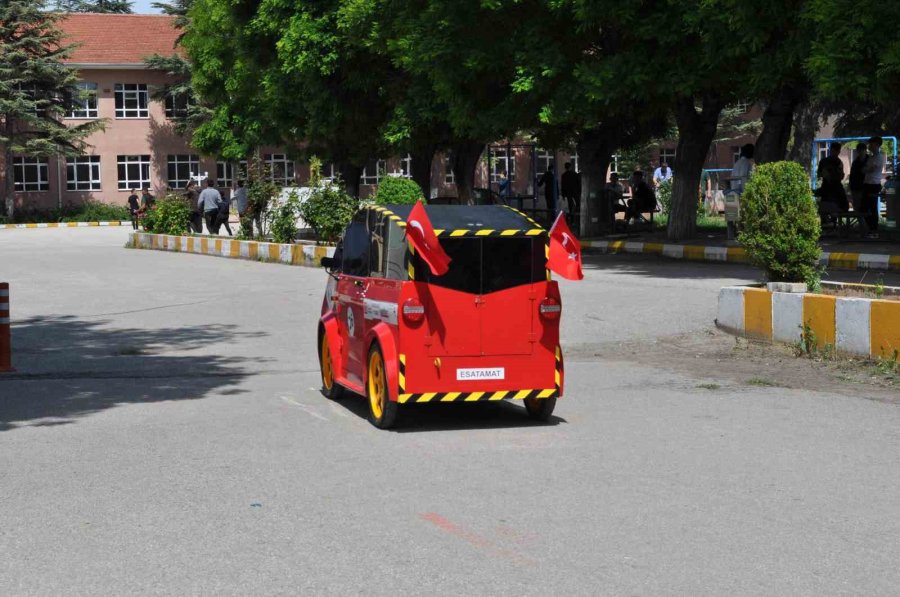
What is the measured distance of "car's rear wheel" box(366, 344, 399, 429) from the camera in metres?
9.49

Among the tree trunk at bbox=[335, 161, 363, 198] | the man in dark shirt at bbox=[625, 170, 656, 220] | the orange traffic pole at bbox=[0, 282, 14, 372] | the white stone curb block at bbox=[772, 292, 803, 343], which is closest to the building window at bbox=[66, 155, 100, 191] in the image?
the tree trunk at bbox=[335, 161, 363, 198]

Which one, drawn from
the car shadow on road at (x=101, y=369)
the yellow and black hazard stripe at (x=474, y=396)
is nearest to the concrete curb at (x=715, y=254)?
the car shadow on road at (x=101, y=369)

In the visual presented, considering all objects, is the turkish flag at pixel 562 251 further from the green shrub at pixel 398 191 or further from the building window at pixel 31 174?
the building window at pixel 31 174

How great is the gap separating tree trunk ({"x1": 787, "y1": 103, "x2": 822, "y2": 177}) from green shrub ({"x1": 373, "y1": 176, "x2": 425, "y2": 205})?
25460mm

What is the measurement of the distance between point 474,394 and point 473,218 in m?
1.31

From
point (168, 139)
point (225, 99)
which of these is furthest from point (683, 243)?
point (168, 139)

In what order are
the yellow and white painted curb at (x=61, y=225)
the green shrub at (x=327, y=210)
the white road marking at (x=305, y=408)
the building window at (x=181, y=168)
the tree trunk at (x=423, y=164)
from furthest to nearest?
the building window at (x=181, y=168) → the yellow and white painted curb at (x=61, y=225) → the tree trunk at (x=423, y=164) → the green shrub at (x=327, y=210) → the white road marking at (x=305, y=408)

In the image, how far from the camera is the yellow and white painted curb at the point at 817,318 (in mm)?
12297

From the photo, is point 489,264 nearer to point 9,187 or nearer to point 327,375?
point 327,375

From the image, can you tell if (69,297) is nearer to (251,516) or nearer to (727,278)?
(727,278)

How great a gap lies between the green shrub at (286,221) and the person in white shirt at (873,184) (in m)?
12.3

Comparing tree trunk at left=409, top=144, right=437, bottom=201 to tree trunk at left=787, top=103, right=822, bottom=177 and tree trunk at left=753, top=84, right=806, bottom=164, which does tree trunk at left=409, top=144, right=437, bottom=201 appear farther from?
tree trunk at left=787, top=103, right=822, bottom=177

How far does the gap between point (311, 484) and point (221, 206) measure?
34937 millimetres

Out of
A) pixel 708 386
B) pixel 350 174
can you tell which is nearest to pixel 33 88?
pixel 350 174
